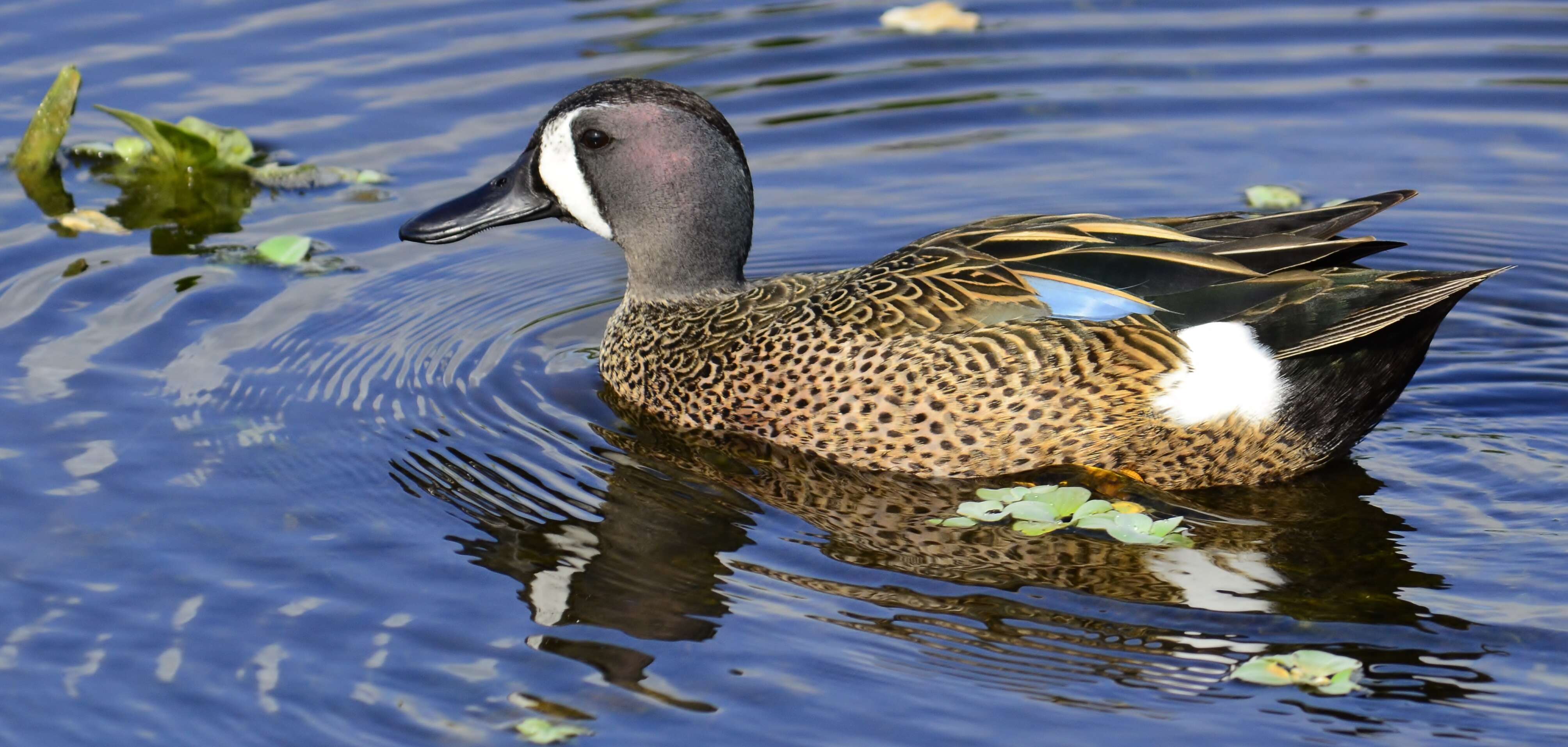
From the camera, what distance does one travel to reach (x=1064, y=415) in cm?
607

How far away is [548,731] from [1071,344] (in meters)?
2.28

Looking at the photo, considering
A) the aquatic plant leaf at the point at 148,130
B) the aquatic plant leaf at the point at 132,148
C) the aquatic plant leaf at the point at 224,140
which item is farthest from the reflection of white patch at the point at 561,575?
the aquatic plant leaf at the point at 132,148

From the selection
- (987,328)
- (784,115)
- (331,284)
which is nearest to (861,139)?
(784,115)

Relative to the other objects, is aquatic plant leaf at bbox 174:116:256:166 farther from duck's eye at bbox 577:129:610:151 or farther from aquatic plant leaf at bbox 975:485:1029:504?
aquatic plant leaf at bbox 975:485:1029:504

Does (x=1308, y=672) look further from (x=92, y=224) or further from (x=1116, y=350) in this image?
(x=92, y=224)

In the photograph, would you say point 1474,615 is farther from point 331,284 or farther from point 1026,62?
point 1026,62

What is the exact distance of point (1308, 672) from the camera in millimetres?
4859

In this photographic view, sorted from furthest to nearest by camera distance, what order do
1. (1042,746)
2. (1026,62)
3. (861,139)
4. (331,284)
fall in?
(1026,62), (861,139), (331,284), (1042,746)

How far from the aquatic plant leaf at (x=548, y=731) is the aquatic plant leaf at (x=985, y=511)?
1.71 meters

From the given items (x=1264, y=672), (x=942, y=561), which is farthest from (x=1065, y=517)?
(x=1264, y=672)

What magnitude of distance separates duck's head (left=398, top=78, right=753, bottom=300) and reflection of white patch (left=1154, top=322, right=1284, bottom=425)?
182cm

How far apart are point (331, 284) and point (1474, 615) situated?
494cm

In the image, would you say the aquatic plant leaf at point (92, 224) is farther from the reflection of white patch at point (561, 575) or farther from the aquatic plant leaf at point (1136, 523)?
the aquatic plant leaf at point (1136, 523)

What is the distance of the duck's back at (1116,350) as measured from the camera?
19.3 ft
